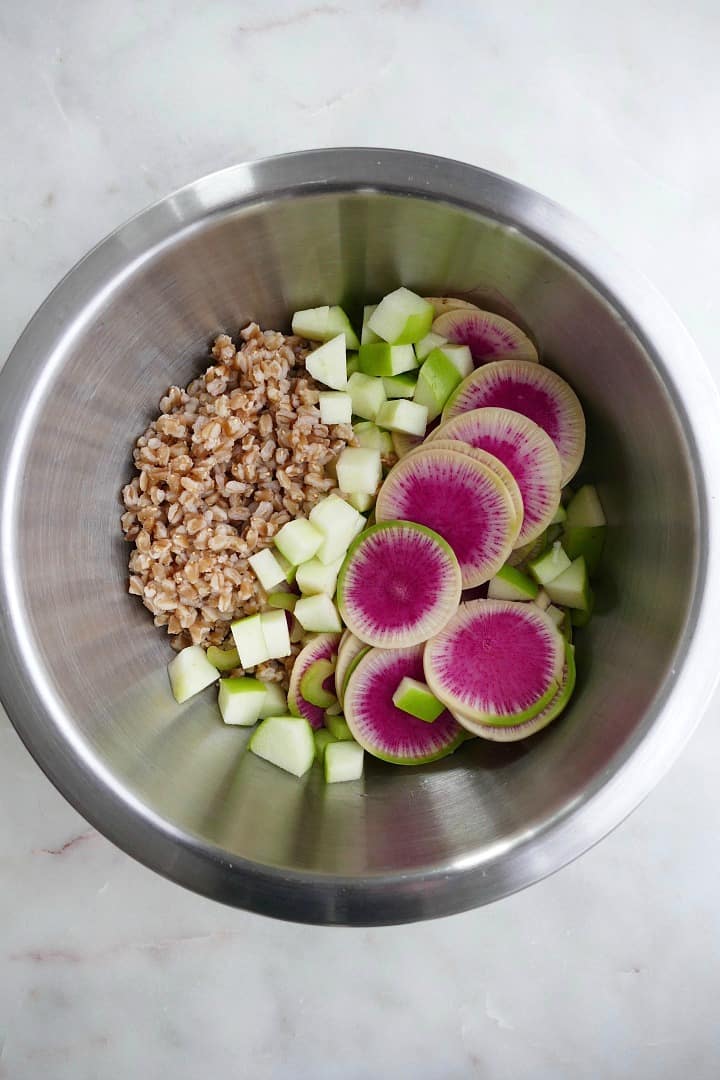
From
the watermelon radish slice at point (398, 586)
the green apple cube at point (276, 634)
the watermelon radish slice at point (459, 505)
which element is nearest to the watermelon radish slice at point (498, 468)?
the watermelon radish slice at point (459, 505)

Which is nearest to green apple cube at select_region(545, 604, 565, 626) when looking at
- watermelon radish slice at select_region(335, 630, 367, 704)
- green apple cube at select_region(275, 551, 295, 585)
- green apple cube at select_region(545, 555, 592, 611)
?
green apple cube at select_region(545, 555, 592, 611)

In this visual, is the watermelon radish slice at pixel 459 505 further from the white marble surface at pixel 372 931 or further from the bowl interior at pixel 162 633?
the white marble surface at pixel 372 931

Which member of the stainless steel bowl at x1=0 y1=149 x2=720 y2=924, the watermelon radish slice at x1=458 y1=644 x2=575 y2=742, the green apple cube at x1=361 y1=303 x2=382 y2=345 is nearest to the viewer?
the stainless steel bowl at x1=0 y1=149 x2=720 y2=924

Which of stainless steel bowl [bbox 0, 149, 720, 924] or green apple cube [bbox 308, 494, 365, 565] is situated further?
green apple cube [bbox 308, 494, 365, 565]

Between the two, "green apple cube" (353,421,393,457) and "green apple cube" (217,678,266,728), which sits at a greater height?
"green apple cube" (353,421,393,457)

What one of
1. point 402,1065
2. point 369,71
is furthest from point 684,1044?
point 369,71

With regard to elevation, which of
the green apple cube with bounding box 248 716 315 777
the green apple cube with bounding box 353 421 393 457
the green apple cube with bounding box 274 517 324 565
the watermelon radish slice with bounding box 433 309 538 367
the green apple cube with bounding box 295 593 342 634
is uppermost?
the watermelon radish slice with bounding box 433 309 538 367

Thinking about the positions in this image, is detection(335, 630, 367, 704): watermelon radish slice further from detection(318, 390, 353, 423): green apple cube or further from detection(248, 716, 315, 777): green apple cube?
detection(318, 390, 353, 423): green apple cube

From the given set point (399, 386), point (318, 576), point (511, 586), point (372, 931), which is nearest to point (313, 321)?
point (399, 386)
